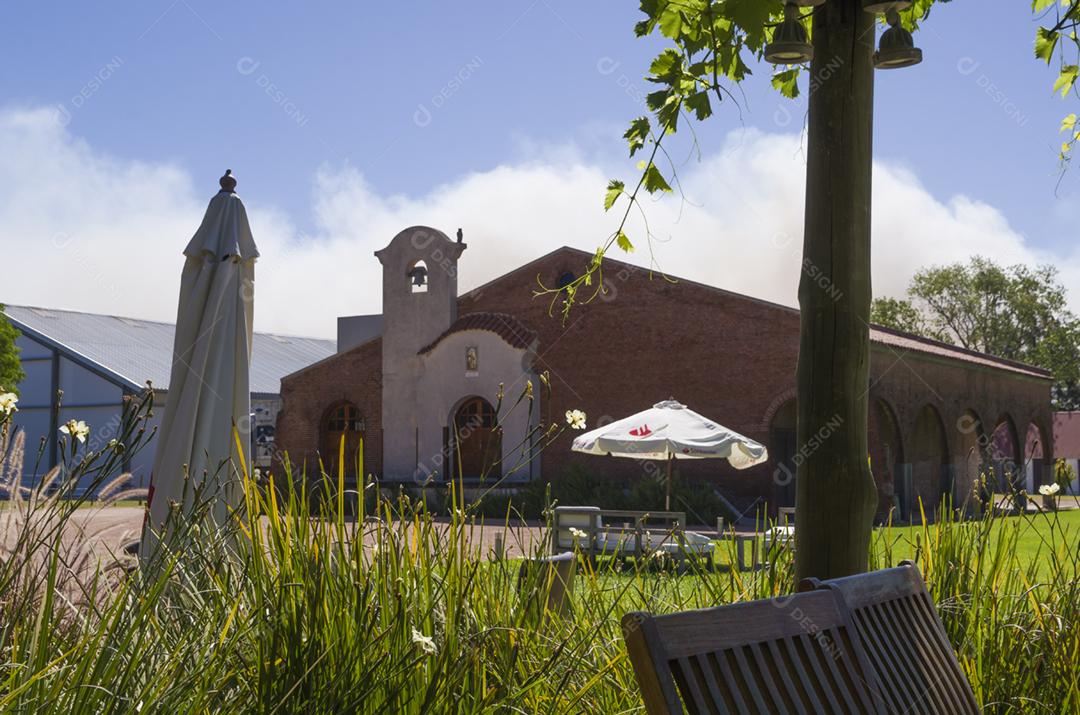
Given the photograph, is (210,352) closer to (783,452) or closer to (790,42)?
(790,42)

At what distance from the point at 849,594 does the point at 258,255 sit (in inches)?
209

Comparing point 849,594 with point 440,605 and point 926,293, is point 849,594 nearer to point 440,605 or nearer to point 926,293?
point 440,605

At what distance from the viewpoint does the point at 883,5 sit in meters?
3.68

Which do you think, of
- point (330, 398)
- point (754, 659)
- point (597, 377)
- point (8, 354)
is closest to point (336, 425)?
point (330, 398)

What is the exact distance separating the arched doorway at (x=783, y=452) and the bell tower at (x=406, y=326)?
875cm

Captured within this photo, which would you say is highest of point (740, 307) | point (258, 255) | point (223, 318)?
point (740, 307)

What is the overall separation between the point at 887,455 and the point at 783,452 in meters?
2.29

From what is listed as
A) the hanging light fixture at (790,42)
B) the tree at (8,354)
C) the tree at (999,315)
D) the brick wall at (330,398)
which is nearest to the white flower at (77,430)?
the hanging light fixture at (790,42)

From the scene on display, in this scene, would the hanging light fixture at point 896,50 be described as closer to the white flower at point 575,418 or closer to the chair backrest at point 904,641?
the white flower at point 575,418

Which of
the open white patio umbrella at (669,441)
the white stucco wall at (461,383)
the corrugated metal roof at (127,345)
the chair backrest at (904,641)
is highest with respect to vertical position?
the corrugated metal roof at (127,345)

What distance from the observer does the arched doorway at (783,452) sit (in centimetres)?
2322

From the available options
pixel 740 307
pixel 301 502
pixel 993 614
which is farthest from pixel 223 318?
pixel 740 307

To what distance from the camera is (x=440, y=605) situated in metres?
3.29

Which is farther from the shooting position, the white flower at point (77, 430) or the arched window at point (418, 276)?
the arched window at point (418, 276)
